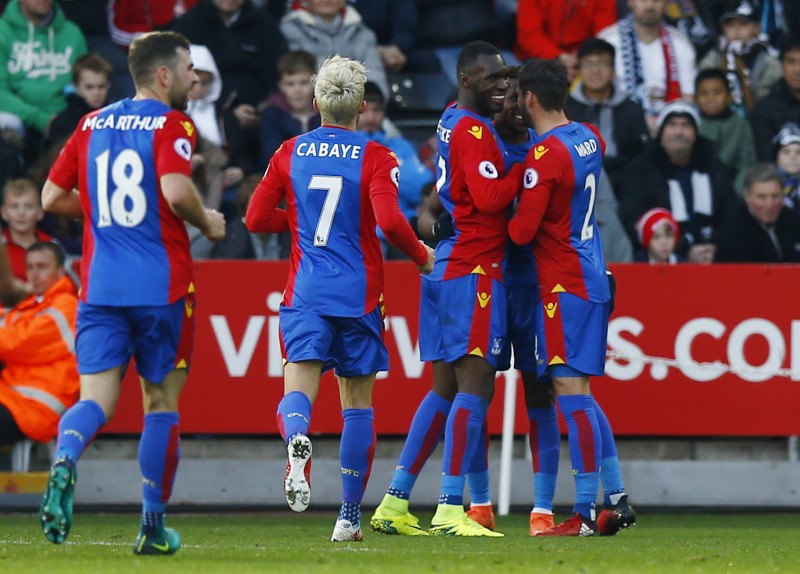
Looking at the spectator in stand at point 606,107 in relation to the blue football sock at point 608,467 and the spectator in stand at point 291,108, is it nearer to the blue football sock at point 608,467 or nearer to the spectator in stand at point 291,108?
the spectator in stand at point 291,108

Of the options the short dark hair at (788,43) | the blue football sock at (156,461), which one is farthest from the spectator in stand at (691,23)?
the blue football sock at (156,461)

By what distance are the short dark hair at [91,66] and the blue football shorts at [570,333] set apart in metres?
5.47

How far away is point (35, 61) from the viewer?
13516 millimetres

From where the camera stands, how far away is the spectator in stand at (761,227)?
1251 centimetres

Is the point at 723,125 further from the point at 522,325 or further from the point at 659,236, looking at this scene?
the point at 522,325

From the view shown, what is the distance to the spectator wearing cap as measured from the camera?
12.9m

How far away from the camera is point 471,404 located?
28.2ft

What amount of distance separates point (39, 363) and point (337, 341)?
339 centimetres

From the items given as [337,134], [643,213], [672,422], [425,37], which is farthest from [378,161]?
[425,37]

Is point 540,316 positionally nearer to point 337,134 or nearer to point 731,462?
point 337,134

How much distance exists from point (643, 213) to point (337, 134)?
5.31 m

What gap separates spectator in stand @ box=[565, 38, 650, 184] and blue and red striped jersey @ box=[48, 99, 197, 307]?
22.4ft

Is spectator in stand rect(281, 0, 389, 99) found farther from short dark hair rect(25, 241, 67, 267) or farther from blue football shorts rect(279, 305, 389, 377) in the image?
blue football shorts rect(279, 305, 389, 377)

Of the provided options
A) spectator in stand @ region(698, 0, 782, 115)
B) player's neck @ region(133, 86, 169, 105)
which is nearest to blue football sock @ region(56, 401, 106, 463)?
player's neck @ region(133, 86, 169, 105)
